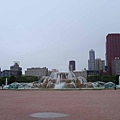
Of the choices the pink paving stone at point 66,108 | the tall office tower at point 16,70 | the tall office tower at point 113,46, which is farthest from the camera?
the tall office tower at point 113,46

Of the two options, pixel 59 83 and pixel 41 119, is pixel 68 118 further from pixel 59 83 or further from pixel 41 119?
pixel 59 83

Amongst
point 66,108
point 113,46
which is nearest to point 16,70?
point 113,46

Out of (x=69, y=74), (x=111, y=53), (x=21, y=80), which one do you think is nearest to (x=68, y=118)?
(x=69, y=74)

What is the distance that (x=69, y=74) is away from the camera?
62062mm

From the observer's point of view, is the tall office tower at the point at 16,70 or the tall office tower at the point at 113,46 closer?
the tall office tower at the point at 16,70

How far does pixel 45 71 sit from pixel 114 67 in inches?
1878

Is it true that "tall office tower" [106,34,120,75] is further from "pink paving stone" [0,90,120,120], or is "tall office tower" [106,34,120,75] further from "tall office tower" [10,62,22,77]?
"pink paving stone" [0,90,120,120]

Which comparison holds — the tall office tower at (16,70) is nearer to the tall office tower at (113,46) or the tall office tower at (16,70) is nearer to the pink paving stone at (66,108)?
the tall office tower at (113,46)

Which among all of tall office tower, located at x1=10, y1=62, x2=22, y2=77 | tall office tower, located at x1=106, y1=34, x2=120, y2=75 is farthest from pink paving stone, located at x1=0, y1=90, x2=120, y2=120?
tall office tower, located at x1=106, y1=34, x2=120, y2=75

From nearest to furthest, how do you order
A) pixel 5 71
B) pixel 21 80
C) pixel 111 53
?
pixel 21 80
pixel 5 71
pixel 111 53

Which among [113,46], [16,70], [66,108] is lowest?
[66,108]

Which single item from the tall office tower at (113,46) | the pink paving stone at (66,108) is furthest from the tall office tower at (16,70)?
the pink paving stone at (66,108)

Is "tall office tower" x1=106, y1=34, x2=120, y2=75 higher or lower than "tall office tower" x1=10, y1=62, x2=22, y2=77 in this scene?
higher

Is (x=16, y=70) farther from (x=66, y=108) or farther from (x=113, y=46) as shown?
(x=66, y=108)
